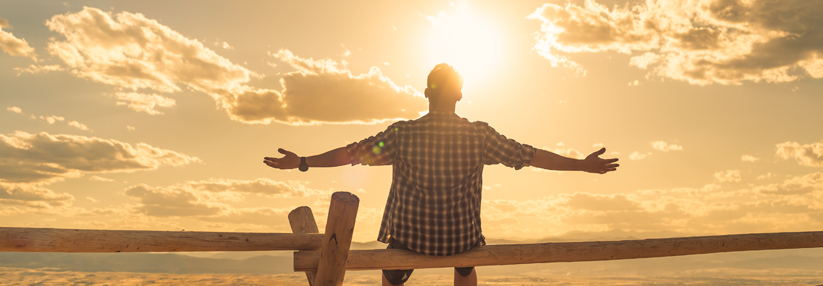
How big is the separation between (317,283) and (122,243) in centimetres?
159

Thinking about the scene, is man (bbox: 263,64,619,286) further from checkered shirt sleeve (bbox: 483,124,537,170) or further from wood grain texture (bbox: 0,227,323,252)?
wood grain texture (bbox: 0,227,323,252)

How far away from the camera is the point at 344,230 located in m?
3.37

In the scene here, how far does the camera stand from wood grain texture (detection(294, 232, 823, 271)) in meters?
3.71

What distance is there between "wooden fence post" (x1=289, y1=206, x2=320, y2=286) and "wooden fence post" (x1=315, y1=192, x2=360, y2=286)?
73.7 inches

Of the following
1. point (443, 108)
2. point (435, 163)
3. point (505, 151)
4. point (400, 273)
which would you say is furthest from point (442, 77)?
point (400, 273)

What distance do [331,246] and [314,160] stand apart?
717 mm

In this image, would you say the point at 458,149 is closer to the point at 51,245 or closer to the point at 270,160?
the point at 270,160

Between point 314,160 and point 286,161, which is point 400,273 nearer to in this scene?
point 314,160

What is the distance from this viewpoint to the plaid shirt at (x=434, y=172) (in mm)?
3479

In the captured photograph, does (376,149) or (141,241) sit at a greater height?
(376,149)

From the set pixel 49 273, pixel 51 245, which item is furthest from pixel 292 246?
pixel 49 273

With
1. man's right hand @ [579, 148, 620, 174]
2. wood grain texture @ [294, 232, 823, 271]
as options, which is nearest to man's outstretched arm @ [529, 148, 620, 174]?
man's right hand @ [579, 148, 620, 174]

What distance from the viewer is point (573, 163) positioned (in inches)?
162

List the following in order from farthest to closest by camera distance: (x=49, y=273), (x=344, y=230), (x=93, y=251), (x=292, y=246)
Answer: (x=49, y=273) < (x=292, y=246) < (x=93, y=251) < (x=344, y=230)
